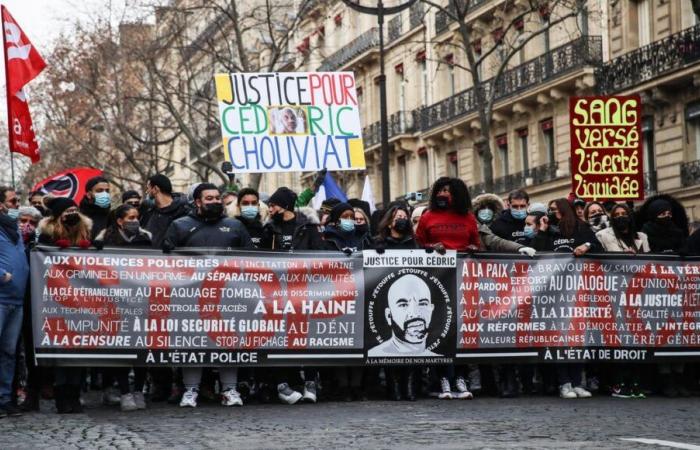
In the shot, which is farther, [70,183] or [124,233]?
[70,183]

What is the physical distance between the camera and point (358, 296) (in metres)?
12.4

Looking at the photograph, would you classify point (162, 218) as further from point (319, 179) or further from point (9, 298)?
point (319, 179)

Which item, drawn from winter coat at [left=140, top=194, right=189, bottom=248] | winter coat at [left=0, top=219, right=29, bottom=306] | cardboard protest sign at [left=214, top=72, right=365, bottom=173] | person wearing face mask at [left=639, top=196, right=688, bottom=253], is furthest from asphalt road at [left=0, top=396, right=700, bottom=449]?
cardboard protest sign at [left=214, top=72, right=365, bottom=173]

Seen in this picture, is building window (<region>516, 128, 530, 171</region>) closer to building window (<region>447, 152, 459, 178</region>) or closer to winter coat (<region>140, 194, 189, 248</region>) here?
building window (<region>447, 152, 459, 178</region>)

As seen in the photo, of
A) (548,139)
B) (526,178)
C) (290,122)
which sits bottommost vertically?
(290,122)

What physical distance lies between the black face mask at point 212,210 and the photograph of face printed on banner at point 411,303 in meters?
1.32

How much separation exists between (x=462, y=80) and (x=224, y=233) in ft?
114

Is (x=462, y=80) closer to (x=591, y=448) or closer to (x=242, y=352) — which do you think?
(x=242, y=352)

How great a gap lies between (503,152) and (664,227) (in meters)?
30.3

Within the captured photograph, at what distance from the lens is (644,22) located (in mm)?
34469

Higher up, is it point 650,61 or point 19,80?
point 650,61

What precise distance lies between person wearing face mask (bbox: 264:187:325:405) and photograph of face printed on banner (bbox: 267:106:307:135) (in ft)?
10.4

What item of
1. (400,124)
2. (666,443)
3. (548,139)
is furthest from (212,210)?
(400,124)

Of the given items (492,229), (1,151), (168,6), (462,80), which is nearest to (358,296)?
(492,229)
